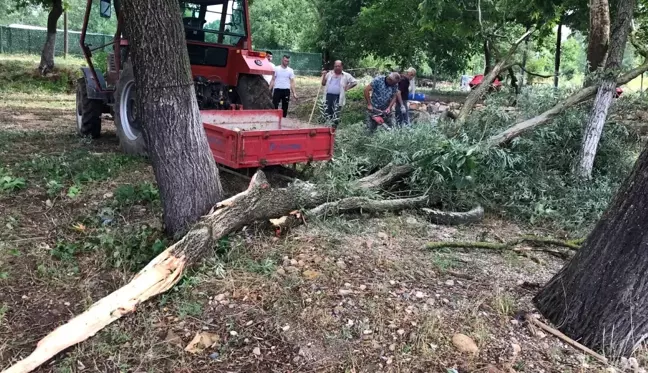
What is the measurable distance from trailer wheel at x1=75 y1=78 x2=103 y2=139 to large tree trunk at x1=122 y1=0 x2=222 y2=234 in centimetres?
441

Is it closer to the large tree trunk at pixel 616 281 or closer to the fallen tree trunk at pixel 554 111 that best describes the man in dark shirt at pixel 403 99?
the fallen tree trunk at pixel 554 111

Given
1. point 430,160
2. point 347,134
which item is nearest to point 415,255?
point 430,160

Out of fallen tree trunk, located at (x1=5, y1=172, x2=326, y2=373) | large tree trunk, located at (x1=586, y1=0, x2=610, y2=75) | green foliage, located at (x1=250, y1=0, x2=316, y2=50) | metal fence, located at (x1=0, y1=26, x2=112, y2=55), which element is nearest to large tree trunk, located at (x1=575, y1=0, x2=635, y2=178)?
large tree trunk, located at (x1=586, y1=0, x2=610, y2=75)

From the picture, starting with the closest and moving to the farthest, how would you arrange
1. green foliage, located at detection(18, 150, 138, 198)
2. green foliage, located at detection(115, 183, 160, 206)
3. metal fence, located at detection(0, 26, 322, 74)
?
1. green foliage, located at detection(115, 183, 160, 206)
2. green foliage, located at detection(18, 150, 138, 198)
3. metal fence, located at detection(0, 26, 322, 74)

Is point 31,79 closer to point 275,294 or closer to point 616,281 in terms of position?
point 275,294

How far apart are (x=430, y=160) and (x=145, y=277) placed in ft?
10.9

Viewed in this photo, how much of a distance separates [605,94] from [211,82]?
15.8 feet

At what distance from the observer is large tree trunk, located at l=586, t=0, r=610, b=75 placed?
7.22 m

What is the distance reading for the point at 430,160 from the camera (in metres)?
5.68

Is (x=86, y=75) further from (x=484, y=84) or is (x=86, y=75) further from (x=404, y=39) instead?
(x=404, y=39)

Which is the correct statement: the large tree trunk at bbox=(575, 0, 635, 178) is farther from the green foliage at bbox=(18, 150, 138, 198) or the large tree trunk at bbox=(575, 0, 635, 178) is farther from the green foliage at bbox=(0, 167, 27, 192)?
the green foliage at bbox=(0, 167, 27, 192)

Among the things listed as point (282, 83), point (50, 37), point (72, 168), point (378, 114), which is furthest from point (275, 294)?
point (50, 37)

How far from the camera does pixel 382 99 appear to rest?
8656 mm

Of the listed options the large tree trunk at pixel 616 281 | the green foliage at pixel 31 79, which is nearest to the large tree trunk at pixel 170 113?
the large tree trunk at pixel 616 281
